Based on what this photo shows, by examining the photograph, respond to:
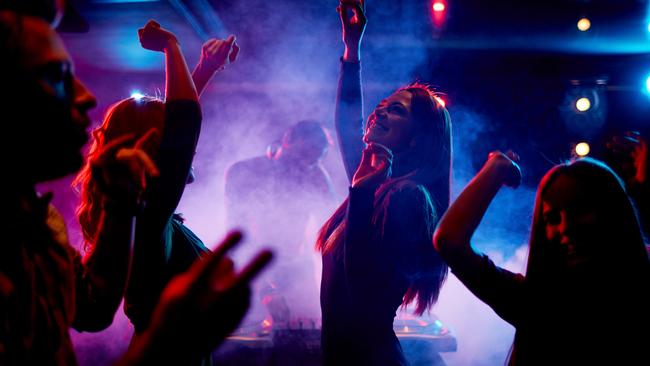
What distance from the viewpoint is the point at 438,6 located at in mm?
4508

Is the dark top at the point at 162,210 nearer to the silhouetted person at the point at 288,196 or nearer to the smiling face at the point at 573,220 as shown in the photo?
the smiling face at the point at 573,220

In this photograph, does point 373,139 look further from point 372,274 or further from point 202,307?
point 202,307

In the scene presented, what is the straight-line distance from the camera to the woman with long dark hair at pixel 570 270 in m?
1.26

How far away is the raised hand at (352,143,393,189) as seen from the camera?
1.96 metres

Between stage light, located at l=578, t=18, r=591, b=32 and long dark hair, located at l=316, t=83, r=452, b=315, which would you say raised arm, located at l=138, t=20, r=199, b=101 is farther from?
stage light, located at l=578, t=18, r=591, b=32

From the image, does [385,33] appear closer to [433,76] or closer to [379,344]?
[433,76]

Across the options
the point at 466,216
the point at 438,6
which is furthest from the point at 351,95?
the point at 438,6

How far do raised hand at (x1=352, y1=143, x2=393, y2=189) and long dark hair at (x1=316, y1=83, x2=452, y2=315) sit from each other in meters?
0.17

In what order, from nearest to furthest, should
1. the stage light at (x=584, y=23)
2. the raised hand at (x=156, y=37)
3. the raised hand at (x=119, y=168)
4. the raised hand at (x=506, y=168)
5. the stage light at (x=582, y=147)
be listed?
1. the raised hand at (x=119, y=168)
2. the raised hand at (x=506, y=168)
3. the raised hand at (x=156, y=37)
4. the stage light at (x=584, y=23)
5. the stage light at (x=582, y=147)

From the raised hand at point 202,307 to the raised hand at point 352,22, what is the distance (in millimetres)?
2033

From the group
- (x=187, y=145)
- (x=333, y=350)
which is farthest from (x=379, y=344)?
(x=187, y=145)

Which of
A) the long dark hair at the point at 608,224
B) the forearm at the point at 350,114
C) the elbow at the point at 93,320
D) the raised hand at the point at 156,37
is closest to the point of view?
the elbow at the point at 93,320

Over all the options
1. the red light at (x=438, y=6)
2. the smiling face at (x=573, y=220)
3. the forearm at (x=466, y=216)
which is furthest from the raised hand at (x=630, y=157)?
the red light at (x=438, y=6)

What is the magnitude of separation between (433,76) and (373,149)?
348 cm
